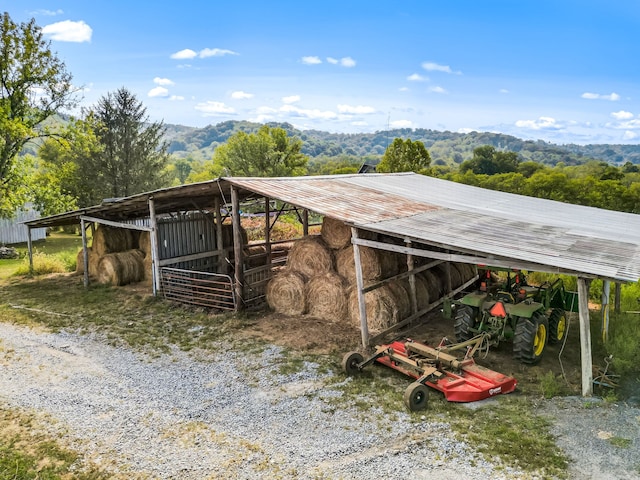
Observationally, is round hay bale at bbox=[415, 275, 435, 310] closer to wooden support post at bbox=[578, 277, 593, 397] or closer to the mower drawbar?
the mower drawbar

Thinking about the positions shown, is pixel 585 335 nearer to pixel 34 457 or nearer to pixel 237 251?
pixel 34 457

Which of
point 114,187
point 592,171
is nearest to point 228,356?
point 114,187

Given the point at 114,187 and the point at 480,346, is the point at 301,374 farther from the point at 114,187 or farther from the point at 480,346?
the point at 114,187

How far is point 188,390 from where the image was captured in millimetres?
8828

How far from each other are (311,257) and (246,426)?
6.63 m

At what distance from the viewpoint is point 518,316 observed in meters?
9.66

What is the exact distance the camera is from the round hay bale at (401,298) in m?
12.2

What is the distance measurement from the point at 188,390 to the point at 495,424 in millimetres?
5253

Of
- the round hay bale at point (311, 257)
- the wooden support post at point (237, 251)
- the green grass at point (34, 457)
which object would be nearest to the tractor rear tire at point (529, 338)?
the round hay bale at point (311, 257)

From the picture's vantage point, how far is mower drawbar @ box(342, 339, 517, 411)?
785 centimetres

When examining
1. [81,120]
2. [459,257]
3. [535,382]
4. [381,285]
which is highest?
[81,120]

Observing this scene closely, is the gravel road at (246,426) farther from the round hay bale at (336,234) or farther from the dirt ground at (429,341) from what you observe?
the round hay bale at (336,234)

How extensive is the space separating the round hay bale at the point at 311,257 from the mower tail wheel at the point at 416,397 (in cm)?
593

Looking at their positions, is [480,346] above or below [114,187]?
below
